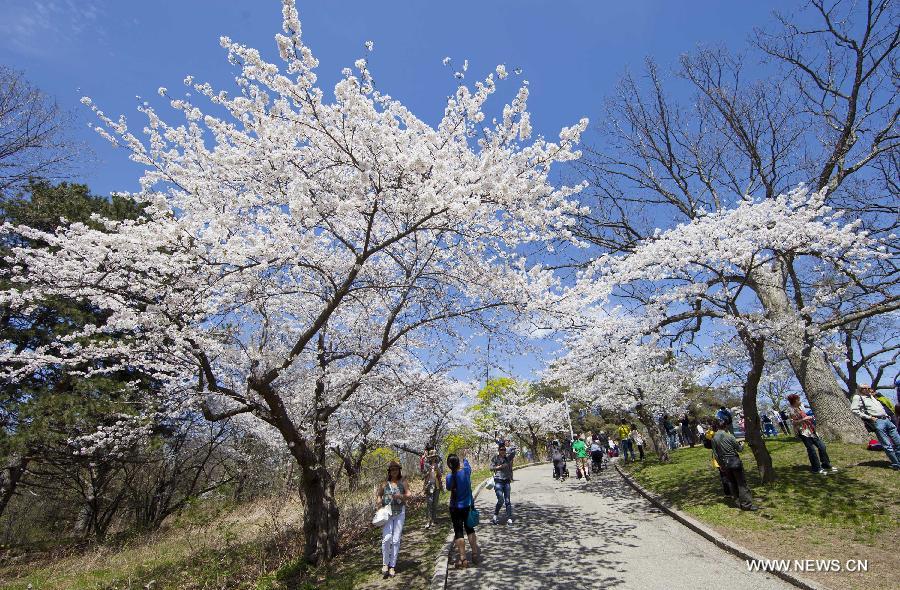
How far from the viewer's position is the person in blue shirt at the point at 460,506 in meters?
6.19

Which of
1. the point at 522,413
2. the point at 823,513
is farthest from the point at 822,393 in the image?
the point at 522,413

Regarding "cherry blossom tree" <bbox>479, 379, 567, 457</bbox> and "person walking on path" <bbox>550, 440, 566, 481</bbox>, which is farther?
"cherry blossom tree" <bbox>479, 379, 567, 457</bbox>

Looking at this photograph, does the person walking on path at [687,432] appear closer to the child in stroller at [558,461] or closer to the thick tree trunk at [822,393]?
the child in stroller at [558,461]

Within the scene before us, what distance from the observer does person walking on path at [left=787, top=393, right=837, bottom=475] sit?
26.2ft

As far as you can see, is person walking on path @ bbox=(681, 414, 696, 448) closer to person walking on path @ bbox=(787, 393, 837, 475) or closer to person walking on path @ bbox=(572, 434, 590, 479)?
person walking on path @ bbox=(572, 434, 590, 479)

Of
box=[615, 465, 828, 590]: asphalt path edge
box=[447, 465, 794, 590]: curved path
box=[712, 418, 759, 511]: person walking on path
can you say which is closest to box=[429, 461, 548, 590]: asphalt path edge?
box=[447, 465, 794, 590]: curved path

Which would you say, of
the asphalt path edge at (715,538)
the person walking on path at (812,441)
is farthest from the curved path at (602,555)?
the person walking on path at (812,441)

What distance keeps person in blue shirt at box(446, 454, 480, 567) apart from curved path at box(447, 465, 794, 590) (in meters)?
0.27

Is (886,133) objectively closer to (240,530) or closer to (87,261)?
(87,261)

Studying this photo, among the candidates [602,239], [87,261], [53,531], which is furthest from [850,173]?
[53,531]

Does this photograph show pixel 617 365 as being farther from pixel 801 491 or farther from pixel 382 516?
pixel 382 516

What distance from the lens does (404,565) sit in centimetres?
673

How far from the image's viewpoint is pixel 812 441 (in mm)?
8133

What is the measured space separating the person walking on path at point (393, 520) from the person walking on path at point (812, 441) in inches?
291
